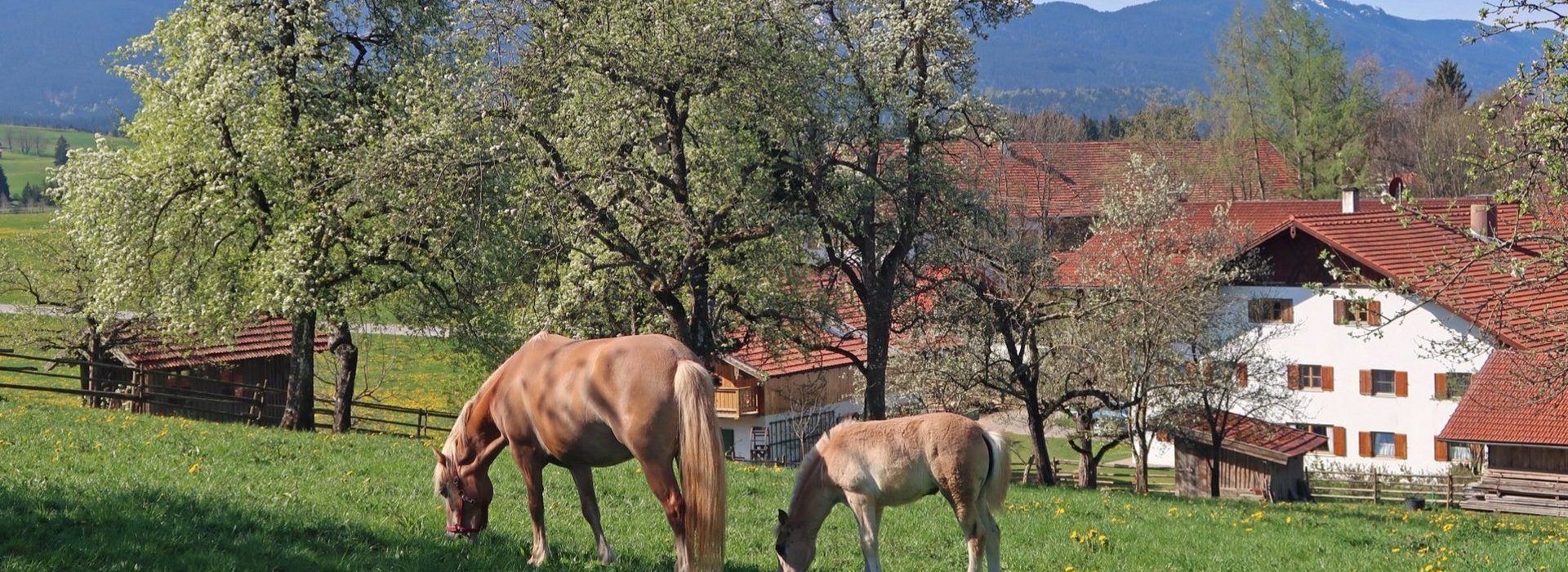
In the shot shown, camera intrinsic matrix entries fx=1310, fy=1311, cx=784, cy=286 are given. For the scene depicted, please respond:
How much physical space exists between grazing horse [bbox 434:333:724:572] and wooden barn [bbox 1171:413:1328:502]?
129 ft

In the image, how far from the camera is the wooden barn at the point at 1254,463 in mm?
47188

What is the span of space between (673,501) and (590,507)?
56.7 inches

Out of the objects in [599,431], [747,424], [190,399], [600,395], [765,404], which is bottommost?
[747,424]

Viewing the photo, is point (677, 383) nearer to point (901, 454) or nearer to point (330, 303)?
point (901, 454)

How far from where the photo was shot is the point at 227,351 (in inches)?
1655

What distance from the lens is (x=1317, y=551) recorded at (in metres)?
14.2

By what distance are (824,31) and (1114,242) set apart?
2376 cm

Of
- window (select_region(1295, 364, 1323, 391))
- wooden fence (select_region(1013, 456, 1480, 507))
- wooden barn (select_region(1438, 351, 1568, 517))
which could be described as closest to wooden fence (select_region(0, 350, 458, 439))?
wooden fence (select_region(1013, 456, 1480, 507))

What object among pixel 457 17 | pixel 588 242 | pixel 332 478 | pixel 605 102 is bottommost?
pixel 332 478

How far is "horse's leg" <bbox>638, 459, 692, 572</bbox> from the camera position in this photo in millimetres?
9109

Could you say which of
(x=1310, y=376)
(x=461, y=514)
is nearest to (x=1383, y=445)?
(x=1310, y=376)

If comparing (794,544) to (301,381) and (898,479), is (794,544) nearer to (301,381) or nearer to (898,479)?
(898,479)

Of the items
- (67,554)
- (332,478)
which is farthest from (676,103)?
(67,554)

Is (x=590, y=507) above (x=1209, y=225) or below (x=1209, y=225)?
below
